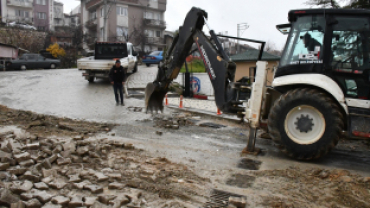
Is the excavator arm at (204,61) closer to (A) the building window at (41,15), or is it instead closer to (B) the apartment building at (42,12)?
(B) the apartment building at (42,12)

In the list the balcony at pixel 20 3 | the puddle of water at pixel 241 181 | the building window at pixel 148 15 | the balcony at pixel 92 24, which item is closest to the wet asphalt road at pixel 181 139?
the puddle of water at pixel 241 181

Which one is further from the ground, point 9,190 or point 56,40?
point 56,40

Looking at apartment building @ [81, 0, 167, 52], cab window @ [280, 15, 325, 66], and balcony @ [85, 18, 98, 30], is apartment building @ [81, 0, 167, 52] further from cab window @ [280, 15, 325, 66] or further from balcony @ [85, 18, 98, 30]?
cab window @ [280, 15, 325, 66]

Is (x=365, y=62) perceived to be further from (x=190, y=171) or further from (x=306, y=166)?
(x=190, y=171)

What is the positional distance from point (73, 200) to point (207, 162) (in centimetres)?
266

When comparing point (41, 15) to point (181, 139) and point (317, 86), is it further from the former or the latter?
point (317, 86)

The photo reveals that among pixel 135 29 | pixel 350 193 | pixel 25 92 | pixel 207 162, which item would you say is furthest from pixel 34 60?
pixel 350 193

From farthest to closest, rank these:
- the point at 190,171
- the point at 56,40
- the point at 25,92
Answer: the point at 56,40
the point at 25,92
the point at 190,171

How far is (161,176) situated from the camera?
4855mm

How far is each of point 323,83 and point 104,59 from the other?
1523 centimetres

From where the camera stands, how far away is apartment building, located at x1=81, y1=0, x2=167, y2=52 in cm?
4612

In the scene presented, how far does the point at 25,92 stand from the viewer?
1452 centimetres

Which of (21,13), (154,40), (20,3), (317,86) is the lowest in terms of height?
(317,86)

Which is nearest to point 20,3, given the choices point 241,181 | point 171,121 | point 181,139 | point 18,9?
point 18,9
